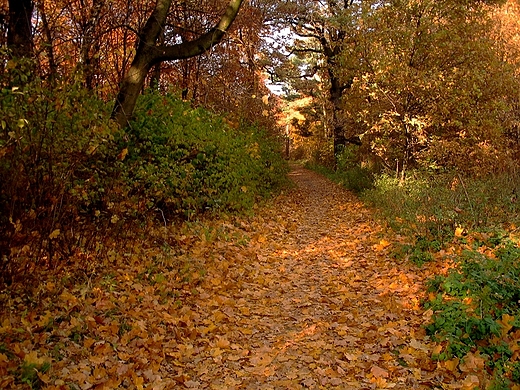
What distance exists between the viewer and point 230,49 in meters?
15.2

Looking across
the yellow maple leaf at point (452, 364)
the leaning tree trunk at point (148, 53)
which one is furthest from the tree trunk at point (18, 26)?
the yellow maple leaf at point (452, 364)

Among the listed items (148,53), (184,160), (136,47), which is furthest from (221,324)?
(136,47)

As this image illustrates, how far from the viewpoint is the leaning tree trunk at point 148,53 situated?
7.85 meters

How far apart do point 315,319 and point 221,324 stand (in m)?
1.25

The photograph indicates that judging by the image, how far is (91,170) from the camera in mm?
6301

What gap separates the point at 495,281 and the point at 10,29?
26.6 feet

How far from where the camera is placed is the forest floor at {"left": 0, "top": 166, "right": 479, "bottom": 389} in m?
3.96

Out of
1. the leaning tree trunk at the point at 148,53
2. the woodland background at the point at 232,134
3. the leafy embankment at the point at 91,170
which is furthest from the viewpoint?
the leaning tree trunk at the point at 148,53

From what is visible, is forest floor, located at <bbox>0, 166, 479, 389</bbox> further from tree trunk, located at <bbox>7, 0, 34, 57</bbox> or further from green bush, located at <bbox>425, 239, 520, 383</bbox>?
tree trunk, located at <bbox>7, 0, 34, 57</bbox>

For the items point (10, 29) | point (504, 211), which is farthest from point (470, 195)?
point (10, 29)

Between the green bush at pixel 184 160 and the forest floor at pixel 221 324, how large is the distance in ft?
3.05

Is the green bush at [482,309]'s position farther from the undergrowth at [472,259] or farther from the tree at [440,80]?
the tree at [440,80]

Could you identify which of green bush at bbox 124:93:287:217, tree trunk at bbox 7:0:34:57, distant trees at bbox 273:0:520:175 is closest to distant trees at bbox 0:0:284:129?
tree trunk at bbox 7:0:34:57

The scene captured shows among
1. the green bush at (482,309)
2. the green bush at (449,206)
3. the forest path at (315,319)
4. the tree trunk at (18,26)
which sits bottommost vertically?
the forest path at (315,319)
